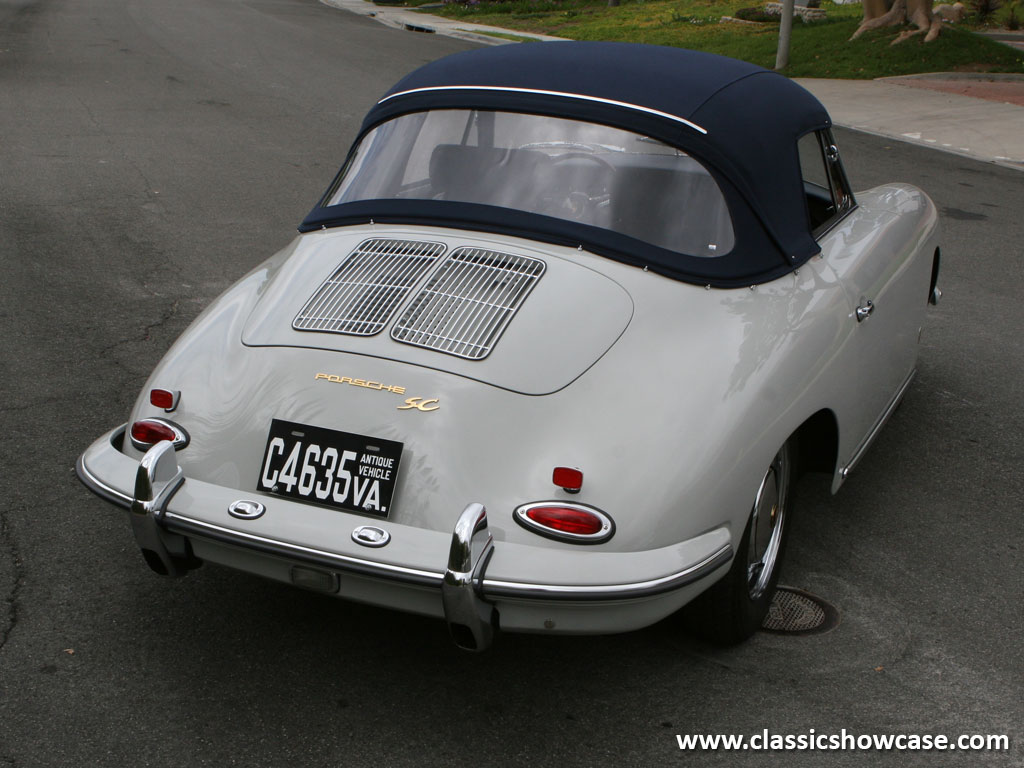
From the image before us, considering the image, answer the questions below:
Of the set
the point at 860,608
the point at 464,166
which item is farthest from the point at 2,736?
the point at 860,608

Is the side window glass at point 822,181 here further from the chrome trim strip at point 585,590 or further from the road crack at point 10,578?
the road crack at point 10,578

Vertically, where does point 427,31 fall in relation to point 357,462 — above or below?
below

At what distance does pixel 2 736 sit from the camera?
3.02 m

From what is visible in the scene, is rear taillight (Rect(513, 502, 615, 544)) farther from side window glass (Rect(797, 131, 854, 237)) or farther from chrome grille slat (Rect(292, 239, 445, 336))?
side window glass (Rect(797, 131, 854, 237))

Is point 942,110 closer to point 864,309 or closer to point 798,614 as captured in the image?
point 864,309

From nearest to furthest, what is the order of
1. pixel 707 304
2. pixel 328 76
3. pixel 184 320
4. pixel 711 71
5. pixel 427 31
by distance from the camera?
pixel 707 304, pixel 711 71, pixel 184 320, pixel 328 76, pixel 427 31

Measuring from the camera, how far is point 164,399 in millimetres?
3453

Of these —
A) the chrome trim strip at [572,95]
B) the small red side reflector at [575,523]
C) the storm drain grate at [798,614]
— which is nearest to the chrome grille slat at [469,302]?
the small red side reflector at [575,523]

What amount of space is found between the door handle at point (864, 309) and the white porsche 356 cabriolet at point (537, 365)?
0.01m

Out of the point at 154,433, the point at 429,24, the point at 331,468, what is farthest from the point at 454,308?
the point at 429,24

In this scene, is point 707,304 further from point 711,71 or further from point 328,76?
point 328,76

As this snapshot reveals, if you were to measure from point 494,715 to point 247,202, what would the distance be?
6.76 m

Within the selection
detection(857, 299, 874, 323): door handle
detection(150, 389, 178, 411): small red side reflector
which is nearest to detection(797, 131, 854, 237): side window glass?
detection(857, 299, 874, 323): door handle

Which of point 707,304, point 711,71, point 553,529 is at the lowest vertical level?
point 553,529
